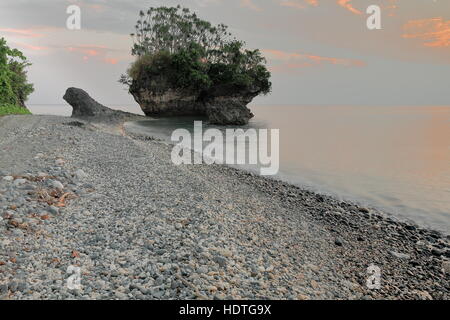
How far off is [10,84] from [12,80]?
6042 millimetres

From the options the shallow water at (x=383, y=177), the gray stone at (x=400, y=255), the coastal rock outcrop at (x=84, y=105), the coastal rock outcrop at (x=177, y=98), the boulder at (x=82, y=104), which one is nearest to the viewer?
the gray stone at (x=400, y=255)

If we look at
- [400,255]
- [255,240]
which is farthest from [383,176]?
[255,240]

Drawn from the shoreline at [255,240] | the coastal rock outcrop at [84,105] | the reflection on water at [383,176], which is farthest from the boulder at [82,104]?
the shoreline at [255,240]

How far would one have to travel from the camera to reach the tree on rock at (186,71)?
63125mm

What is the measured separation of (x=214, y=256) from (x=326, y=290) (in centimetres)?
229

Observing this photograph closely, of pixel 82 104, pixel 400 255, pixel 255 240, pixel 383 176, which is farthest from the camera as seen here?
pixel 82 104

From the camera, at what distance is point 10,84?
3959 cm

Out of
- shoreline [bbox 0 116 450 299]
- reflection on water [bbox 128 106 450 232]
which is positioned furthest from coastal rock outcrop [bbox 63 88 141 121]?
shoreline [bbox 0 116 450 299]

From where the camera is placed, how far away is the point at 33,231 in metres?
6.65

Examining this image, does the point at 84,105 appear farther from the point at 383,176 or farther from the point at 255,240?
the point at 255,240

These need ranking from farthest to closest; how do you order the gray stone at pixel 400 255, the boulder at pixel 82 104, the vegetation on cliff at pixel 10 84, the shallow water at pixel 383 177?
the boulder at pixel 82 104 → the vegetation on cliff at pixel 10 84 → the shallow water at pixel 383 177 → the gray stone at pixel 400 255

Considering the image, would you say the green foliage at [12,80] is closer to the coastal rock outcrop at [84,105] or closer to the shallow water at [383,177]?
the coastal rock outcrop at [84,105]
